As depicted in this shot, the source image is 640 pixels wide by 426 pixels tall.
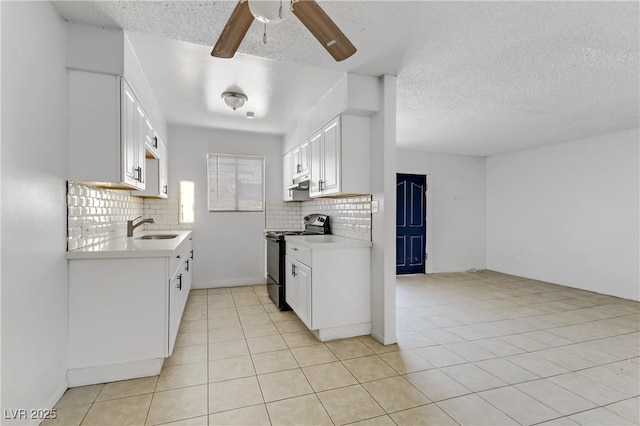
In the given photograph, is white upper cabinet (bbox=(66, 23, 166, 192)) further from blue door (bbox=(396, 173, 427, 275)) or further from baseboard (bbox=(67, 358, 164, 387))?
blue door (bbox=(396, 173, 427, 275))

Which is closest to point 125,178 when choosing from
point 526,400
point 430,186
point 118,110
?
point 118,110

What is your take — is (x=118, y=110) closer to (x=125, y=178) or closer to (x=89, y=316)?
(x=125, y=178)

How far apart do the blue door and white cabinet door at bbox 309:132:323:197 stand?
9.20 ft

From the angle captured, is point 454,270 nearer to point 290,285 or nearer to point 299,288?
point 290,285

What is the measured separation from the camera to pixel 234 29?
152 cm

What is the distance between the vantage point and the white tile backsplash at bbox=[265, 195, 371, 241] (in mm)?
3232

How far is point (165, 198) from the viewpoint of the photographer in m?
4.54

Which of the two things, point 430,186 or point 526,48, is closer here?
point 526,48

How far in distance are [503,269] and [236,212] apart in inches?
214

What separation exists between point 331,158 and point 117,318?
227cm

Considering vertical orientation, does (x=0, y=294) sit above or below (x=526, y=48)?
below

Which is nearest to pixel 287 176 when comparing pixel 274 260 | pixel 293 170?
pixel 293 170

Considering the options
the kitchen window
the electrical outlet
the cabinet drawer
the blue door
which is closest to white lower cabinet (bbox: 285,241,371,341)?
the cabinet drawer

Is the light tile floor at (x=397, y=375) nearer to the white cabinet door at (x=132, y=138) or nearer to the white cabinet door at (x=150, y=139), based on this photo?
the white cabinet door at (x=132, y=138)
